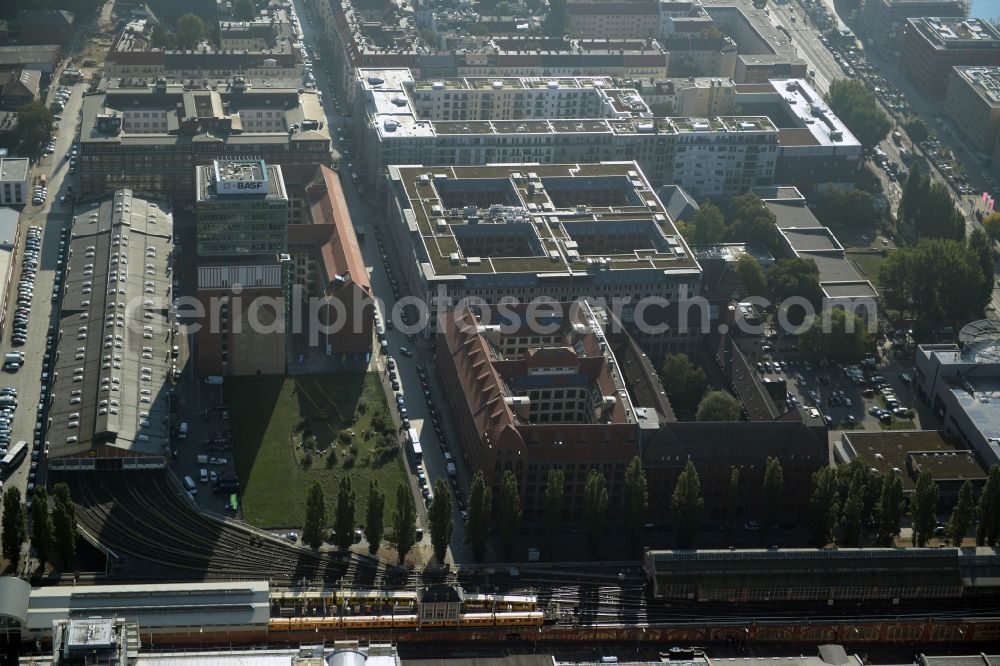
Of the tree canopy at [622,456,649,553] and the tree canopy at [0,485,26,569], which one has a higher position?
the tree canopy at [0,485,26,569]

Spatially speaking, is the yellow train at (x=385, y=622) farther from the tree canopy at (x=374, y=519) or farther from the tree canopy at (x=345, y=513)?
the tree canopy at (x=374, y=519)

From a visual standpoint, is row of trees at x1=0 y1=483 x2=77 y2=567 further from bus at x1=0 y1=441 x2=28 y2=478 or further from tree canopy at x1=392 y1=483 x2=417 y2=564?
tree canopy at x1=392 y1=483 x2=417 y2=564

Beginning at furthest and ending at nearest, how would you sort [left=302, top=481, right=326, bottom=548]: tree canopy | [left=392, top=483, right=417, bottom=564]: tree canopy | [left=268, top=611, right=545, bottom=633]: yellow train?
[left=302, top=481, right=326, bottom=548]: tree canopy, [left=392, top=483, right=417, bottom=564]: tree canopy, [left=268, top=611, right=545, bottom=633]: yellow train

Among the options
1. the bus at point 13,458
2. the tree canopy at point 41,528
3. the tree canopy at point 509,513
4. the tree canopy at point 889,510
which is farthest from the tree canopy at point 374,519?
the tree canopy at point 889,510

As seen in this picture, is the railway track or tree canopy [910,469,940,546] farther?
tree canopy [910,469,940,546]

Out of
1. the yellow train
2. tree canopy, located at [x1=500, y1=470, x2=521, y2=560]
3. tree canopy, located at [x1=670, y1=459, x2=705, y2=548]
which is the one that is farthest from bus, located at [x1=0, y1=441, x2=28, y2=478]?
tree canopy, located at [x1=670, y1=459, x2=705, y2=548]

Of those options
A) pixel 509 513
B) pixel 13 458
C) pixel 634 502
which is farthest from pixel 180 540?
pixel 634 502

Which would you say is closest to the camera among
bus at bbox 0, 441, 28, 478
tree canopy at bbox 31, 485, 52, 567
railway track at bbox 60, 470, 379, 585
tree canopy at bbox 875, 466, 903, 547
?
tree canopy at bbox 31, 485, 52, 567
